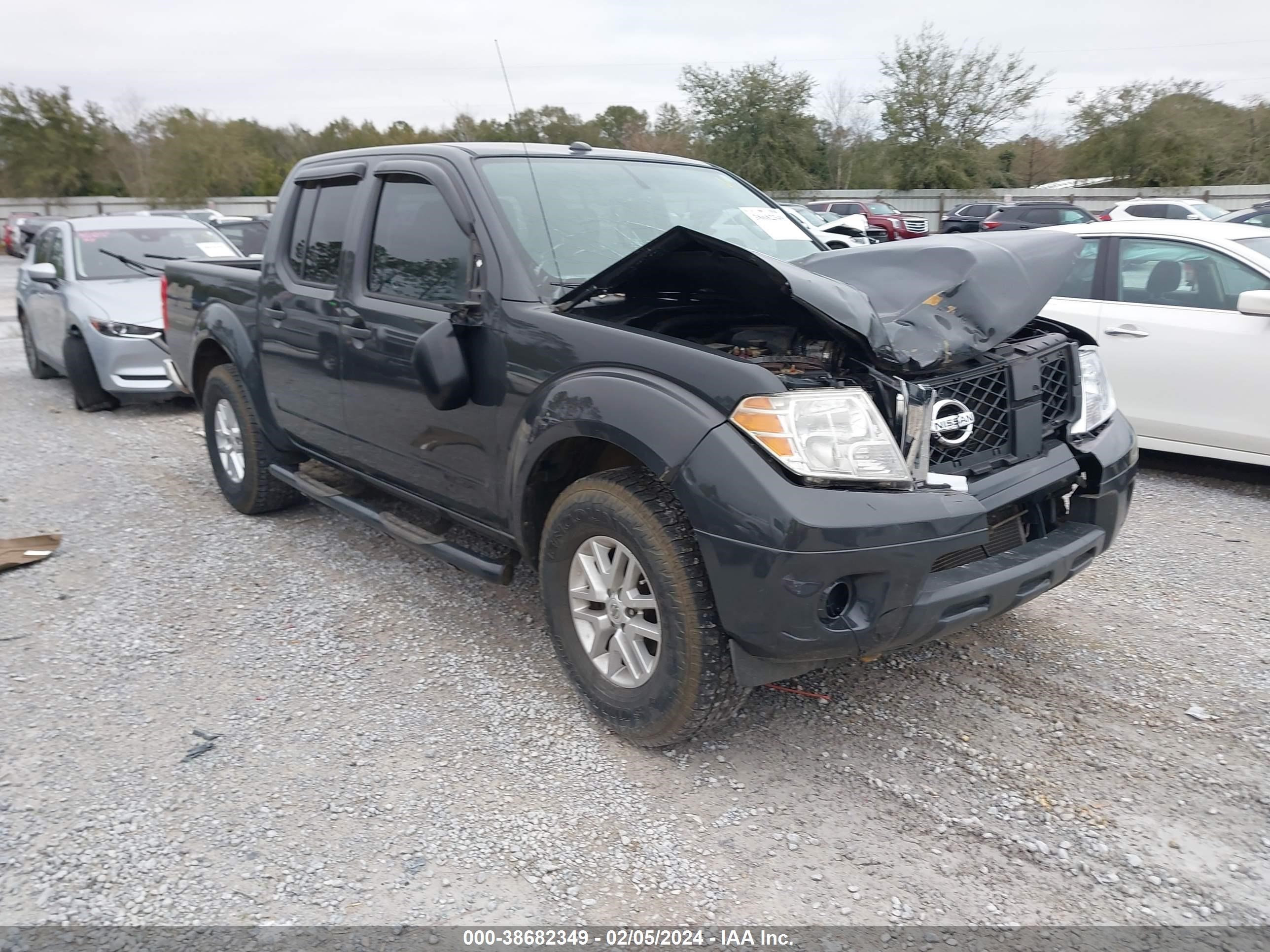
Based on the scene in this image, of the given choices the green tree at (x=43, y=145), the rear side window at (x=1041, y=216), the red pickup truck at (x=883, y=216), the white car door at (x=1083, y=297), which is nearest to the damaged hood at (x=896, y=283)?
the white car door at (x=1083, y=297)

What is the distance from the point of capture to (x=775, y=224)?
175 inches

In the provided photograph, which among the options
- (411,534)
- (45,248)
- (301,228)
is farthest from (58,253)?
(411,534)

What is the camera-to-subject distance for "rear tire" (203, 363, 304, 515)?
5.31m

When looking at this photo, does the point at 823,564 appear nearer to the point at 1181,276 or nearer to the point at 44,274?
the point at 1181,276

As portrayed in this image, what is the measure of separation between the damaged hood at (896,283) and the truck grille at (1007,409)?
13 cm

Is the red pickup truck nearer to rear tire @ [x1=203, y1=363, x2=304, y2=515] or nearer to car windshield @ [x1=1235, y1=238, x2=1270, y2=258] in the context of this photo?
car windshield @ [x1=1235, y1=238, x2=1270, y2=258]

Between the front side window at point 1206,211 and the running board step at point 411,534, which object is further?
the front side window at point 1206,211

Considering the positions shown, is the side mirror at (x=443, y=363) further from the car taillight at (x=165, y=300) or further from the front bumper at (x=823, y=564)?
the car taillight at (x=165, y=300)

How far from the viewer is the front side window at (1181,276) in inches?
230

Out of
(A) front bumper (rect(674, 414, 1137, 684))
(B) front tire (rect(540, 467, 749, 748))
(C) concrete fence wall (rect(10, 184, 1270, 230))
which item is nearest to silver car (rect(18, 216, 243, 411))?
(B) front tire (rect(540, 467, 749, 748))

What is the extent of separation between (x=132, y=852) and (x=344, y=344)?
2.25 meters

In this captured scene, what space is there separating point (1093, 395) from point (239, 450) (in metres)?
4.57

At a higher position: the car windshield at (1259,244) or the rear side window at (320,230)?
the rear side window at (320,230)

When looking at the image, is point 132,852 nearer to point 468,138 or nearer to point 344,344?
point 344,344
